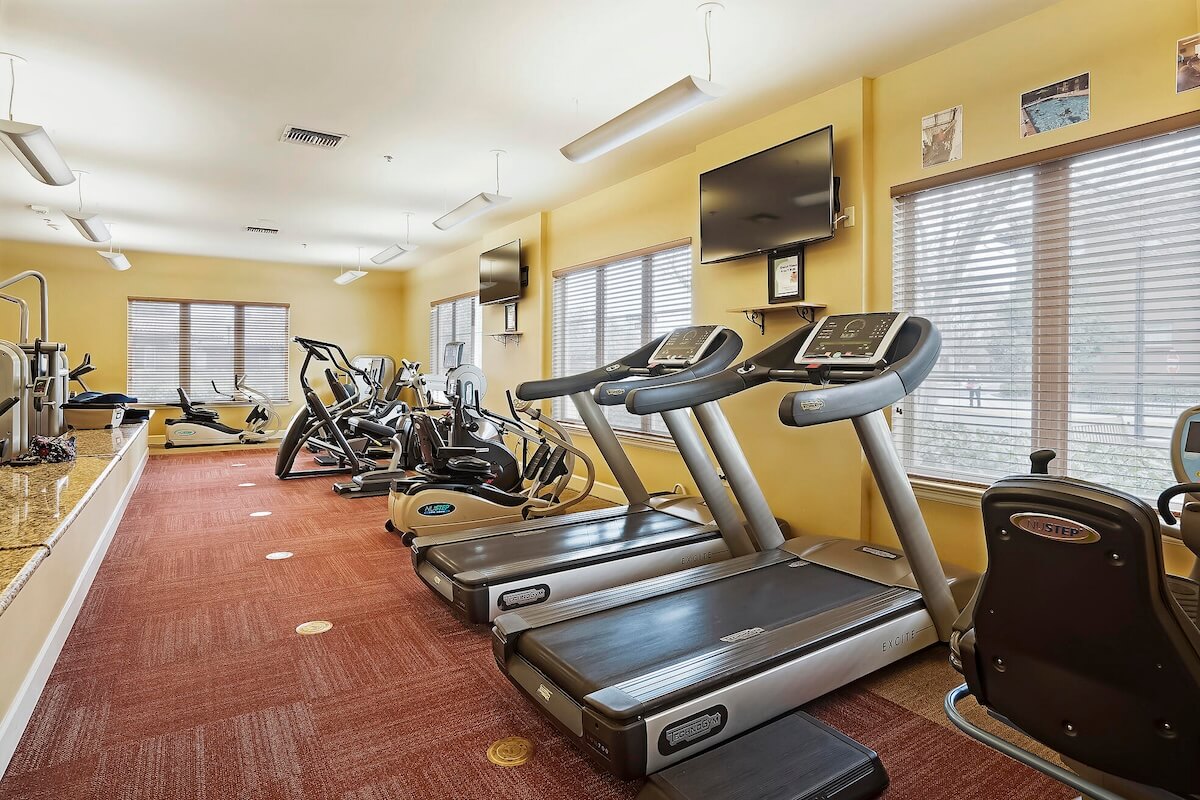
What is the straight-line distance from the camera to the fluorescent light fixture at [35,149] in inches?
130

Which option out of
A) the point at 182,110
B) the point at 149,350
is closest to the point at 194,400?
the point at 149,350

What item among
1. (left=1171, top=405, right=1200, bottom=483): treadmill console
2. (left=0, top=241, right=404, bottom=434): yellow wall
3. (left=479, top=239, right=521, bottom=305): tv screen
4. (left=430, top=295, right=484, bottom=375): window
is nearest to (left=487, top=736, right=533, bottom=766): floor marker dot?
(left=1171, top=405, right=1200, bottom=483): treadmill console

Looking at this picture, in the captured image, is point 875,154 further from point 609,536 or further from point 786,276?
point 609,536

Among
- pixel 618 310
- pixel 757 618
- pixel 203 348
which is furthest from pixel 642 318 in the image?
pixel 203 348

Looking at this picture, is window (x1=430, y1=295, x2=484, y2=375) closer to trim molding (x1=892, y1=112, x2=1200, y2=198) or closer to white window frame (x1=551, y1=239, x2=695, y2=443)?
white window frame (x1=551, y1=239, x2=695, y2=443)

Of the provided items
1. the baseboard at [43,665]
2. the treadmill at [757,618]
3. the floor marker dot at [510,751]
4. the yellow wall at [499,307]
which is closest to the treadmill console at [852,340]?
the treadmill at [757,618]

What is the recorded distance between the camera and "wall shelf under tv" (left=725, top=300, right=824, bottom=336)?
376 cm

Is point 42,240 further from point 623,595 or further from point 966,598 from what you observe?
point 966,598

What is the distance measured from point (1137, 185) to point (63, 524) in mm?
4323

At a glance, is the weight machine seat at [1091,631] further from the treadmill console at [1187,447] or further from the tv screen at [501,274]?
the tv screen at [501,274]

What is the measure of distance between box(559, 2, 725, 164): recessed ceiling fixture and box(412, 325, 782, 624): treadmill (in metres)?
1.11

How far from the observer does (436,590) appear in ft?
10.6

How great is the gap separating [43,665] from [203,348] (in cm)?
833

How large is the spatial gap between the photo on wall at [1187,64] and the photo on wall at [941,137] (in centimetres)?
83
